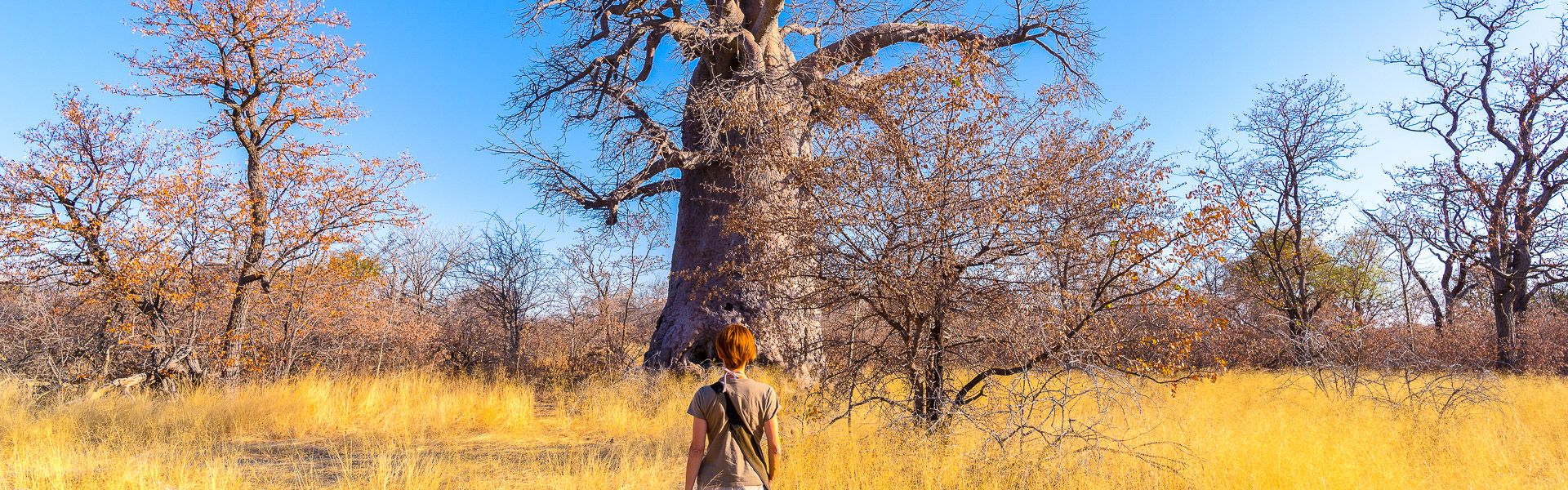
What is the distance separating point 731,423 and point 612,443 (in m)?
3.56

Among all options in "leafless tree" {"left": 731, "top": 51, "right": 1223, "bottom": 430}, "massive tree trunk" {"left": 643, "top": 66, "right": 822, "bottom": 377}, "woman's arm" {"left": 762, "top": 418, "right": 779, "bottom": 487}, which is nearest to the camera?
"woman's arm" {"left": 762, "top": 418, "right": 779, "bottom": 487}

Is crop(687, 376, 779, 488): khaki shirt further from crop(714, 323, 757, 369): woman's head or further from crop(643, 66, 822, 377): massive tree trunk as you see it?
crop(643, 66, 822, 377): massive tree trunk

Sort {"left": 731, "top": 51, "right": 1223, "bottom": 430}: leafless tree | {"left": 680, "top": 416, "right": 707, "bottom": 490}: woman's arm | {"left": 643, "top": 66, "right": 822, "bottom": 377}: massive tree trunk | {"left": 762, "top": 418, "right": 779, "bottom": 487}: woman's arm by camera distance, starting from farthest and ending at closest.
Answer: {"left": 643, "top": 66, "right": 822, "bottom": 377}: massive tree trunk, {"left": 731, "top": 51, "right": 1223, "bottom": 430}: leafless tree, {"left": 762, "top": 418, "right": 779, "bottom": 487}: woman's arm, {"left": 680, "top": 416, "right": 707, "bottom": 490}: woman's arm

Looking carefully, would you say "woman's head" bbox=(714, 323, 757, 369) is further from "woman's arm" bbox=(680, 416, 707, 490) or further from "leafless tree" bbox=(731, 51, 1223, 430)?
"leafless tree" bbox=(731, 51, 1223, 430)

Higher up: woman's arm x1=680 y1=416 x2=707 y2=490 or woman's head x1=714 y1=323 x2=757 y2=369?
woman's head x1=714 y1=323 x2=757 y2=369

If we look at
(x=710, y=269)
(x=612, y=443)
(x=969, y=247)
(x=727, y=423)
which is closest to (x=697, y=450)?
(x=727, y=423)

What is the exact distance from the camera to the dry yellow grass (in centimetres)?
402

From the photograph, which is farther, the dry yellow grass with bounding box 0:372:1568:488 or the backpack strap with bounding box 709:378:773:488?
the dry yellow grass with bounding box 0:372:1568:488

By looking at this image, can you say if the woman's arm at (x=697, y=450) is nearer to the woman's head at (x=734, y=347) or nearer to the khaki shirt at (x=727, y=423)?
the khaki shirt at (x=727, y=423)

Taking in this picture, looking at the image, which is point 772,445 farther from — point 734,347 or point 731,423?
point 734,347

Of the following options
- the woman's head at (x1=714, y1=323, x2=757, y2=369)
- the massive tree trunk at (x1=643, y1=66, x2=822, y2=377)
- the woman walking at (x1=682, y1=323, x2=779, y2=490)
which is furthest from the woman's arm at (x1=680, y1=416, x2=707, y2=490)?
the massive tree trunk at (x1=643, y1=66, x2=822, y2=377)

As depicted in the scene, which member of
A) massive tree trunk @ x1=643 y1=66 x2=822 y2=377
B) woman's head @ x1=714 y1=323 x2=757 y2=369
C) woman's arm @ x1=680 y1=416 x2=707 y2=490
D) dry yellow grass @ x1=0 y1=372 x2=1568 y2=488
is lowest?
dry yellow grass @ x1=0 y1=372 x2=1568 y2=488

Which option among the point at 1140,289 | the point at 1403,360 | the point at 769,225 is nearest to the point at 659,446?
the point at 769,225

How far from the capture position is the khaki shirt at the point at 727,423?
2482mm
